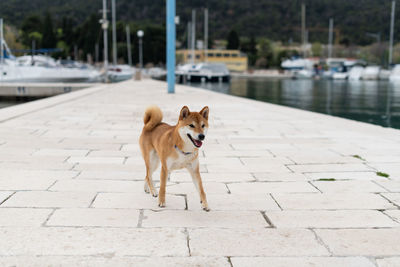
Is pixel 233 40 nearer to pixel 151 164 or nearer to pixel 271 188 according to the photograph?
pixel 271 188

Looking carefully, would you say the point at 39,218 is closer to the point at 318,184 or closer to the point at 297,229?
the point at 297,229

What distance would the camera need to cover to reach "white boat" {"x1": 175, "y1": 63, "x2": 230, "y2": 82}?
55.1 meters

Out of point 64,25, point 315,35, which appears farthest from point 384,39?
point 64,25

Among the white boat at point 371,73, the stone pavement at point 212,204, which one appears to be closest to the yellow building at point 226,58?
the white boat at point 371,73

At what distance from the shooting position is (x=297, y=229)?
128 inches

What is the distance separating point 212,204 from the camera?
3.89 meters

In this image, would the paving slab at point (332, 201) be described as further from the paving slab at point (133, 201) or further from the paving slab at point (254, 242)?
the paving slab at point (133, 201)

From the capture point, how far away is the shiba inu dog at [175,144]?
335 centimetres

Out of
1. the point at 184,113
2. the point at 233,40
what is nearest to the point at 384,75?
the point at 233,40

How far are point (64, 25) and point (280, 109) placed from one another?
12017cm

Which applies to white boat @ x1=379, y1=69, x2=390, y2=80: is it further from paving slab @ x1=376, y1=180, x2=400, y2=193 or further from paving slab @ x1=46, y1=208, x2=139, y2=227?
paving slab @ x1=46, y1=208, x2=139, y2=227

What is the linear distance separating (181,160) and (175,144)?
146mm

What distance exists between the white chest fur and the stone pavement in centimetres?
39

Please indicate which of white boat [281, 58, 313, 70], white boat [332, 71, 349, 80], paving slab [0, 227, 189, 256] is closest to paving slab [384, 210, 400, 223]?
paving slab [0, 227, 189, 256]
